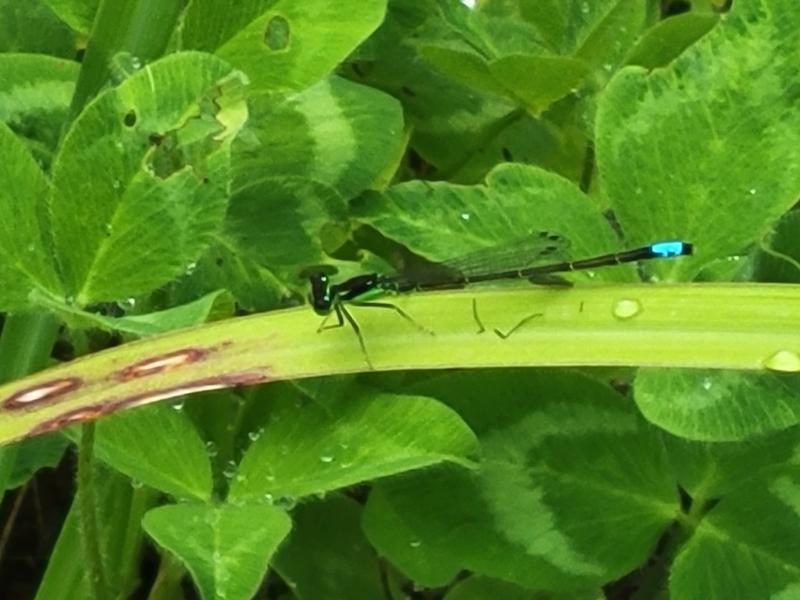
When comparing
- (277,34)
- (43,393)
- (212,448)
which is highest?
(277,34)

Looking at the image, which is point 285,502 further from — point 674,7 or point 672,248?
point 674,7

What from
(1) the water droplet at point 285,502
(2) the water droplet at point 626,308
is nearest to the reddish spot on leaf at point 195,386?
(1) the water droplet at point 285,502

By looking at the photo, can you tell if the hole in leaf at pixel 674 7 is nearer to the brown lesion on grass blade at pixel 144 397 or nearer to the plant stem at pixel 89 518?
the brown lesion on grass blade at pixel 144 397

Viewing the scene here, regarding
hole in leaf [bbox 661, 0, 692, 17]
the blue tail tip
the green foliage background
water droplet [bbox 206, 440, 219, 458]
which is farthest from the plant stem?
hole in leaf [bbox 661, 0, 692, 17]

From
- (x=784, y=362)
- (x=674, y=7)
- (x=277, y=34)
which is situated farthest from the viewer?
(x=674, y=7)

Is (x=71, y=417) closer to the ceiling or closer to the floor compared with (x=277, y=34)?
closer to the floor

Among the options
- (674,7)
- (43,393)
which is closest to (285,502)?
(43,393)
